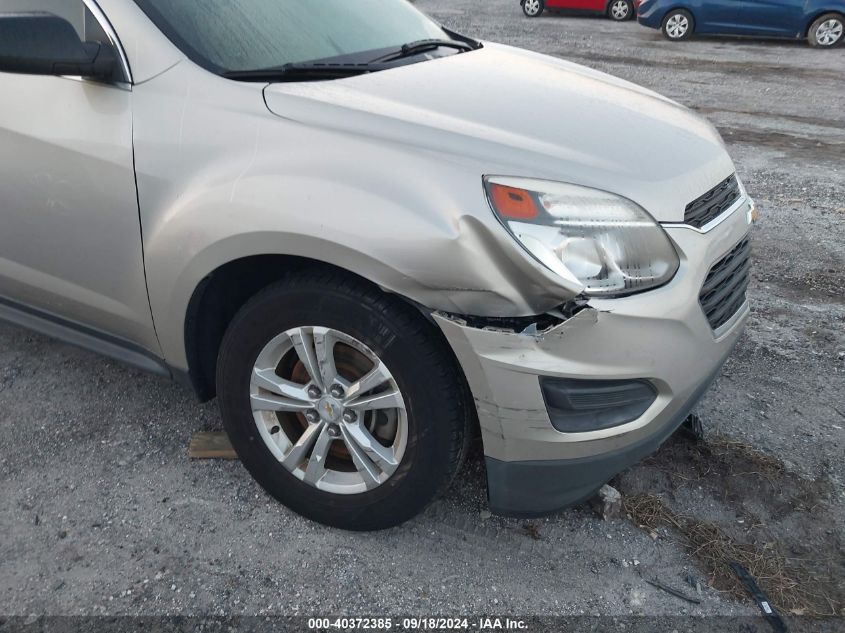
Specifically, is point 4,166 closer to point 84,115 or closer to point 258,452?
point 84,115

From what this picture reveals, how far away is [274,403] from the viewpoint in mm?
2148

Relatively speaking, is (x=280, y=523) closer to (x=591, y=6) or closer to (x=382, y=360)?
(x=382, y=360)

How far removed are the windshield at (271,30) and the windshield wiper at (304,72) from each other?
1.2 inches

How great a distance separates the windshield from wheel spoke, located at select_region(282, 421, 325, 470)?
43.5 inches

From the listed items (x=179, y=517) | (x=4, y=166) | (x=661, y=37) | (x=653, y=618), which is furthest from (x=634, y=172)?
(x=661, y=37)

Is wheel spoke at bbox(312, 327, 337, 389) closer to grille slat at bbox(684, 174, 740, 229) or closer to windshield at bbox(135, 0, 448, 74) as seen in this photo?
windshield at bbox(135, 0, 448, 74)

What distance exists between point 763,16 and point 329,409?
Result: 1303 centimetres

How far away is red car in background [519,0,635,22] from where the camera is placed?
51.2ft

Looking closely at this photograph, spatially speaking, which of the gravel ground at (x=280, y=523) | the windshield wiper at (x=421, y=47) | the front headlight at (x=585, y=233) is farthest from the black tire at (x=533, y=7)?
the front headlight at (x=585, y=233)

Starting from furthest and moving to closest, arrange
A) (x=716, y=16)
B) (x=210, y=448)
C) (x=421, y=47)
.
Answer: (x=716, y=16) → (x=421, y=47) → (x=210, y=448)

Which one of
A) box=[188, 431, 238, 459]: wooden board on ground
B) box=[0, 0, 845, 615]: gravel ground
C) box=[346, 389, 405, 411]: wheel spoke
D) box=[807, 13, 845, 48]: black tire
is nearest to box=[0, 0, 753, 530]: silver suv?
box=[346, 389, 405, 411]: wheel spoke

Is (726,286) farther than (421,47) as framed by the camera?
No

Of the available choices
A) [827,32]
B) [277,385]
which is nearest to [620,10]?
[827,32]

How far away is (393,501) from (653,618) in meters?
0.81
